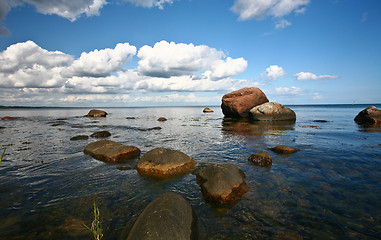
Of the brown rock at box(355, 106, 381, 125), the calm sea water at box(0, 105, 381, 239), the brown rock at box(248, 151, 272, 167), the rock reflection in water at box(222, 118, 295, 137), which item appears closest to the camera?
the calm sea water at box(0, 105, 381, 239)

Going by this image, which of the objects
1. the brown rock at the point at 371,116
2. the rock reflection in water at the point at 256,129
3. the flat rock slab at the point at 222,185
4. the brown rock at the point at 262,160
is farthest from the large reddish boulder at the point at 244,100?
the flat rock slab at the point at 222,185

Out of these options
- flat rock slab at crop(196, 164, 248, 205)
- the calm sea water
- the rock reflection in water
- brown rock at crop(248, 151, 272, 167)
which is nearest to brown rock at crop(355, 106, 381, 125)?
the rock reflection in water

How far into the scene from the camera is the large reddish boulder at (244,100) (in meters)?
29.6

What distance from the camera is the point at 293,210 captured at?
4.71 meters

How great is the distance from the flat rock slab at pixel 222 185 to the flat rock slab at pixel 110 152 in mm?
4893

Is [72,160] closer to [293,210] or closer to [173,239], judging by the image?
[173,239]

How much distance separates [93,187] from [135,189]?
1516 mm

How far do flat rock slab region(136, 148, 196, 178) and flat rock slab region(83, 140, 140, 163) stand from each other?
2150 mm

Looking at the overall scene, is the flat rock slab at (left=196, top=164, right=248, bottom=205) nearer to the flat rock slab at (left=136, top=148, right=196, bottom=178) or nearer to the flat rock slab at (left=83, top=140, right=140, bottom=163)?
the flat rock slab at (left=136, top=148, right=196, bottom=178)

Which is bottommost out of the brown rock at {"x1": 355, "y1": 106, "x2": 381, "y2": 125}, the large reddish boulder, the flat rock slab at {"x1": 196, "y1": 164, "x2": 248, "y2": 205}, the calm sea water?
the calm sea water

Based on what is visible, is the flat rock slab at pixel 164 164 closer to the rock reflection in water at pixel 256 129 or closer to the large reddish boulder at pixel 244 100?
the rock reflection in water at pixel 256 129

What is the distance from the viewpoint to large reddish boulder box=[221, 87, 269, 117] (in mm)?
29562

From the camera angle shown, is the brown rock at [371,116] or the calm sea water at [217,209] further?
the brown rock at [371,116]

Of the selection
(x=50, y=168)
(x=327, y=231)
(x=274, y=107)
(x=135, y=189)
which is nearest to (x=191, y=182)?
(x=135, y=189)
